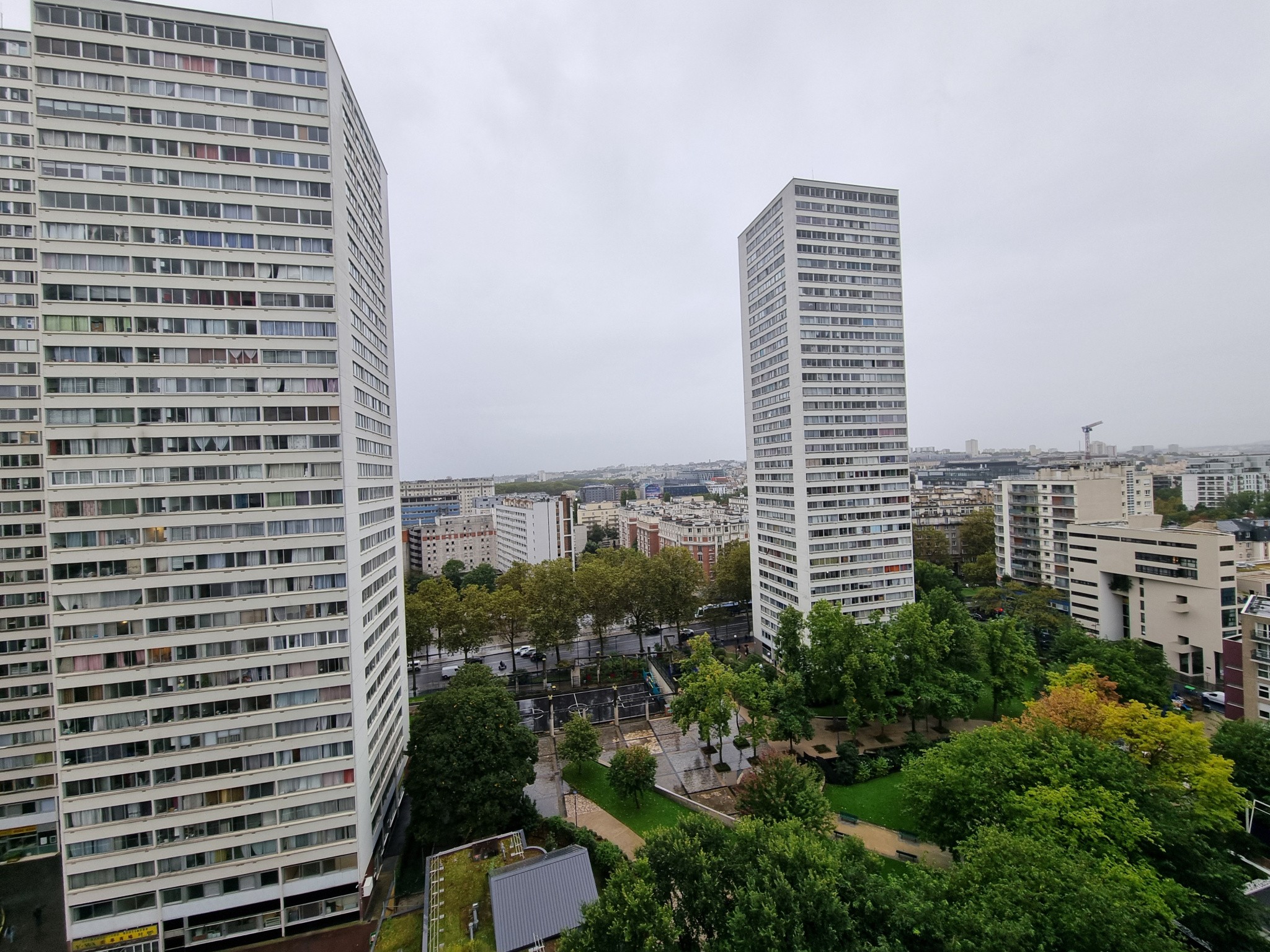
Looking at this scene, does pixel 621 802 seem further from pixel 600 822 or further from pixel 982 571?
pixel 982 571

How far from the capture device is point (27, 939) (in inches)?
1045

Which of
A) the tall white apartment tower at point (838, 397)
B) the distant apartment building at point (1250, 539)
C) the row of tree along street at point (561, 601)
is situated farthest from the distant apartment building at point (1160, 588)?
the row of tree along street at point (561, 601)

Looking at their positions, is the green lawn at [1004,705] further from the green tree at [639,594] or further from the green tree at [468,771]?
the green tree at [468,771]

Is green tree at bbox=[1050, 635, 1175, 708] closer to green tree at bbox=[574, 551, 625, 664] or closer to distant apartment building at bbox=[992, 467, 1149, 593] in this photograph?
distant apartment building at bbox=[992, 467, 1149, 593]

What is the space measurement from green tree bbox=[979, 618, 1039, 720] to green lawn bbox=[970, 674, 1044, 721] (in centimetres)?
195

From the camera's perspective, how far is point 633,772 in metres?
32.9

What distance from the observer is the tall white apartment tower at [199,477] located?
24.9m

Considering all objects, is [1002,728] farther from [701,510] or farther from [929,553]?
[701,510]

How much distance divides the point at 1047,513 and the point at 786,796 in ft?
209

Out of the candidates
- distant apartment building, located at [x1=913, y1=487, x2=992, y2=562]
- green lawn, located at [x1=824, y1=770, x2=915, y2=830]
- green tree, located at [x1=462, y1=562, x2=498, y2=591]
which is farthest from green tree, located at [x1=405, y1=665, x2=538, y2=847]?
distant apartment building, located at [x1=913, y1=487, x2=992, y2=562]

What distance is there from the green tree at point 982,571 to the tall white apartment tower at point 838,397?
3667 centimetres

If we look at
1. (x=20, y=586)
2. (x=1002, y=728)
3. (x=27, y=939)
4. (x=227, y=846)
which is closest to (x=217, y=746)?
(x=227, y=846)

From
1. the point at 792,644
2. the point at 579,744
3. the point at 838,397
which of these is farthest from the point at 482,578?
the point at 838,397

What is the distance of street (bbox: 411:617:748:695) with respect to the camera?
2359 inches
